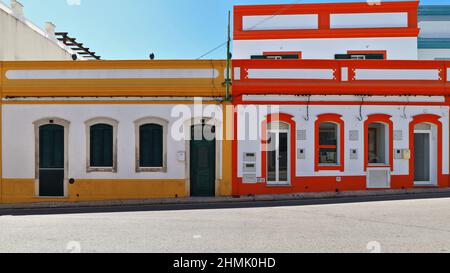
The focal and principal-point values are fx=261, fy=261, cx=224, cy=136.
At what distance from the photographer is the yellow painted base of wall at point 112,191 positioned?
9766 mm

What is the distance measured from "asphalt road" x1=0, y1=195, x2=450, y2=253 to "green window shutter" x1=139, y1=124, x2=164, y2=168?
7.20ft

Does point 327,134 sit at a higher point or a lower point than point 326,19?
lower

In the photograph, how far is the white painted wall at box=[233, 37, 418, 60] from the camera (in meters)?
13.7

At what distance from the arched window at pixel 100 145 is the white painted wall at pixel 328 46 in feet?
25.9

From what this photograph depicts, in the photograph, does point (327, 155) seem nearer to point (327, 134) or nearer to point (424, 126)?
point (327, 134)

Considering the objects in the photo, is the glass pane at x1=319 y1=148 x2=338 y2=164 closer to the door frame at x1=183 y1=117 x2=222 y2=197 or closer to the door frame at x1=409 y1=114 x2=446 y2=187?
the door frame at x1=409 y1=114 x2=446 y2=187

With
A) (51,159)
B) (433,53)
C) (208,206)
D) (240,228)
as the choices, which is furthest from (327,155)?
(433,53)

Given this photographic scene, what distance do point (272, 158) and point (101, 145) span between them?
6.60 m

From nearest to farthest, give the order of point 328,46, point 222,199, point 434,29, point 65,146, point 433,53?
point 222,199 < point 65,146 < point 328,46 < point 433,53 < point 434,29

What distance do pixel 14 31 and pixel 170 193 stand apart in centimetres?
1153

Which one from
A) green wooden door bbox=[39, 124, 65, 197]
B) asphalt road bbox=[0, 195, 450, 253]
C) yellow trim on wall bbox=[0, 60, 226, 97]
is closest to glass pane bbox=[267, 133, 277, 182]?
asphalt road bbox=[0, 195, 450, 253]

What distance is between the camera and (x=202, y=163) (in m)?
9.98
